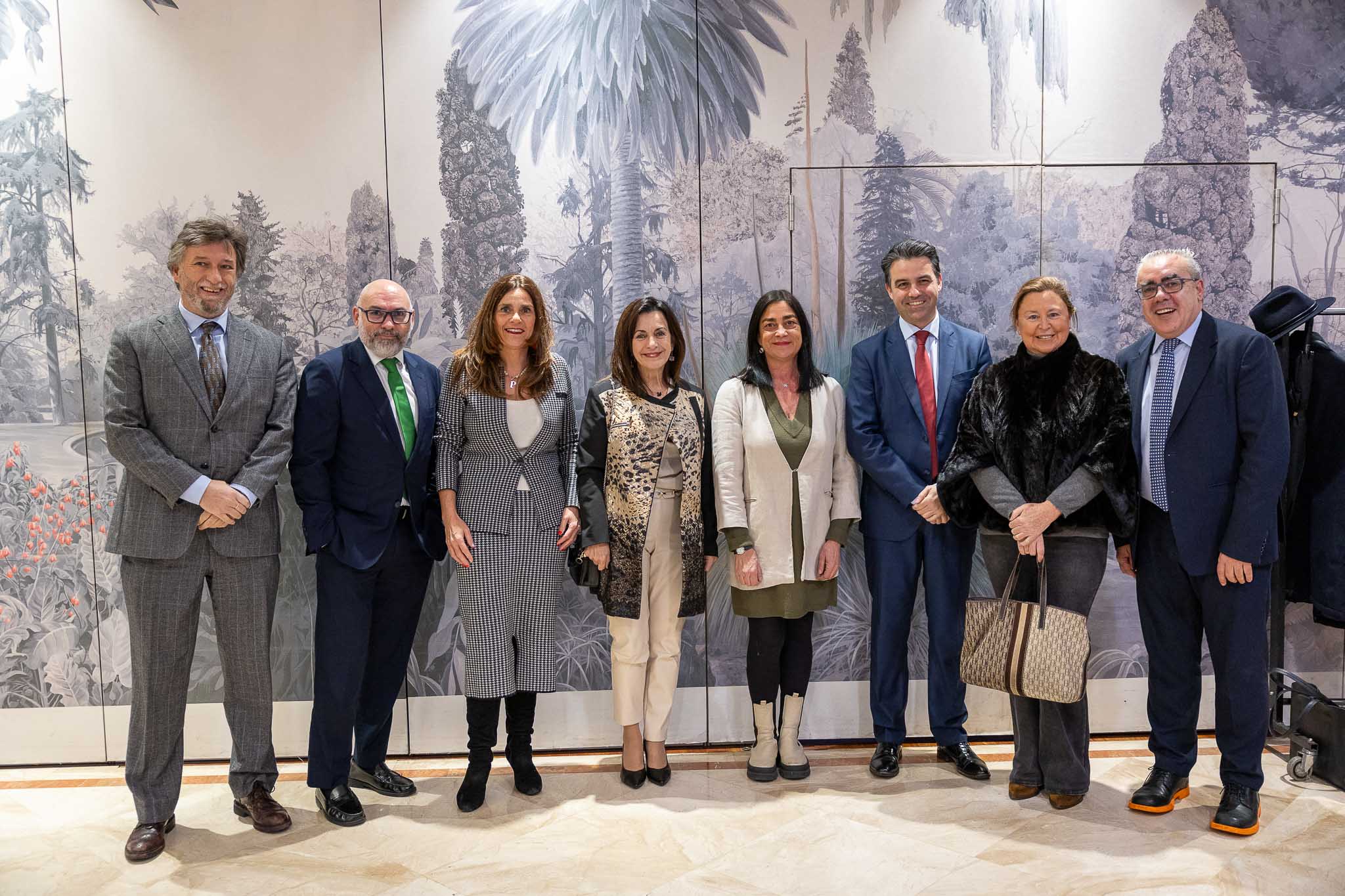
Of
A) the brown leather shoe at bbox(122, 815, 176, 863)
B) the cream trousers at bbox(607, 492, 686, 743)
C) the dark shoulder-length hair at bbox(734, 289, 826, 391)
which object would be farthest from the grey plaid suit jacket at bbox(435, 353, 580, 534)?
the brown leather shoe at bbox(122, 815, 176, 863)

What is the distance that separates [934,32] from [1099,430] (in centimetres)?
187

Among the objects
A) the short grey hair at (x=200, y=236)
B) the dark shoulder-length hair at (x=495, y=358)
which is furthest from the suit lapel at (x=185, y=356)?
the dark shoulder-length hair at (x=495, y=358)

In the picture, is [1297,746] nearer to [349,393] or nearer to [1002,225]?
[1002,225]

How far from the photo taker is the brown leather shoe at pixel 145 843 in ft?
9.64

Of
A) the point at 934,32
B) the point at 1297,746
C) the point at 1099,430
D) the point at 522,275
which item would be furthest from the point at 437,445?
the point at 1297,746

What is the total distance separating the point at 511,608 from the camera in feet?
10.7

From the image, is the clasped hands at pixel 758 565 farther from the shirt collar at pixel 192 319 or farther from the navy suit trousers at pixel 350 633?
the shirt collar at pixel 192 319

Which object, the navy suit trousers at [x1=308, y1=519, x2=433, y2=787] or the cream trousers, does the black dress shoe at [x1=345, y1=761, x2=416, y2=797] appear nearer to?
the navy suit trousers at [x1=308, y1=519, x2=433, y2=787]

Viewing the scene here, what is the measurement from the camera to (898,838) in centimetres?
299

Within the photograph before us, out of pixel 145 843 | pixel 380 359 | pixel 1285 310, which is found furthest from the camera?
pixel 1285 310

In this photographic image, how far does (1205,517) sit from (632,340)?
2.07m

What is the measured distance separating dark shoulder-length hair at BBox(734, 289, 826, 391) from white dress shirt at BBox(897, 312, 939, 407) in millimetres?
367

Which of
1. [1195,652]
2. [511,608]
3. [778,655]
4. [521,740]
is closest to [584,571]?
[511,608]

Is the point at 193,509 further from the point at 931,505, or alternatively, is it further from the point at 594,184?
the point at 931,505
